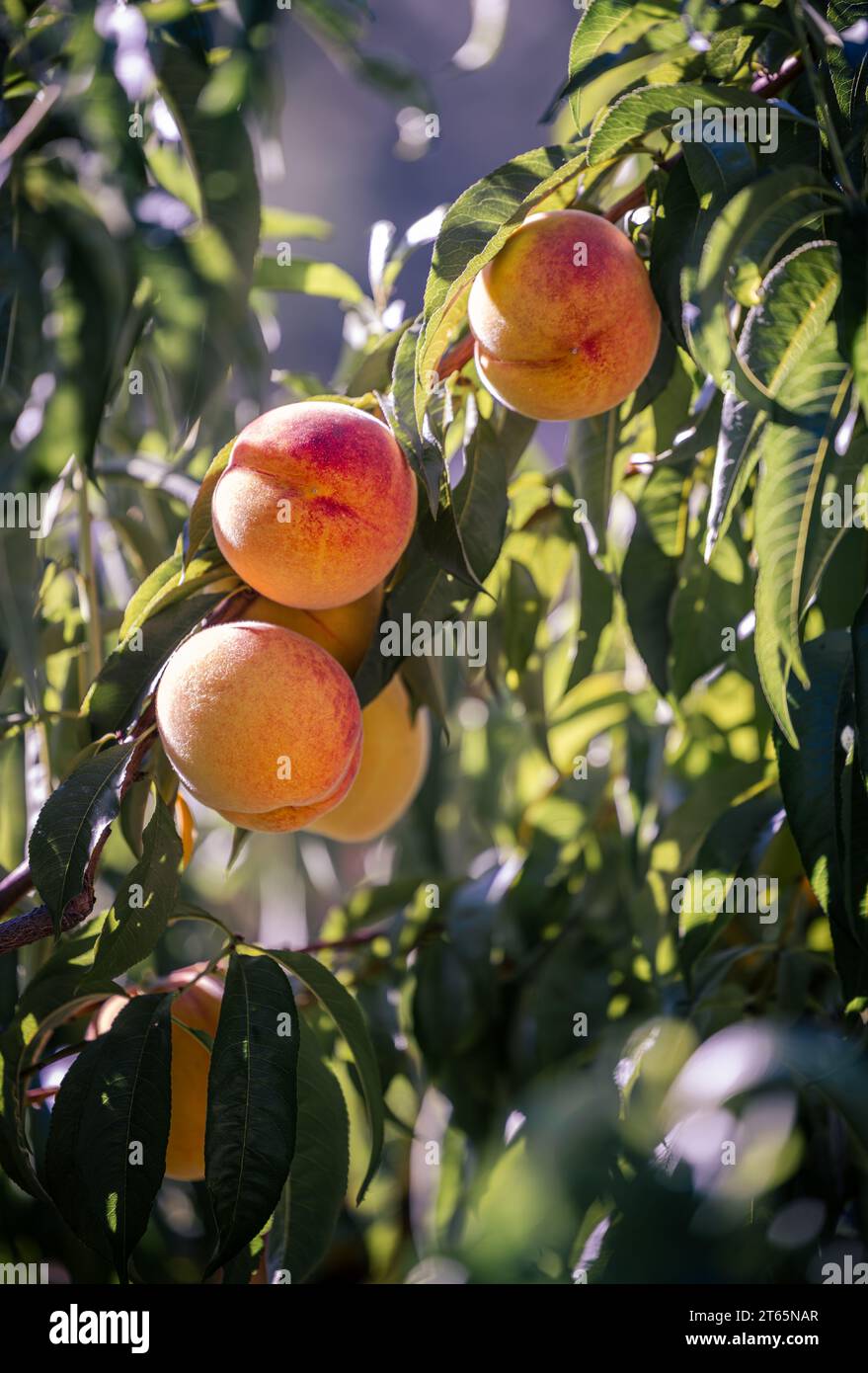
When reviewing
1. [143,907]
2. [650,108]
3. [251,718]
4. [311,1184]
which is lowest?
[311,1184]

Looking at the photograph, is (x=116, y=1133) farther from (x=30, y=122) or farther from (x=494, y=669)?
(x=30, y=122)

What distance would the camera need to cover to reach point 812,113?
814mm

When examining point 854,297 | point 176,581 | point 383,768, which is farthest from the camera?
point 383,768

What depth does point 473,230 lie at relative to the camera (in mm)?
765

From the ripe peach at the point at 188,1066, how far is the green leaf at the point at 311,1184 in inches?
3.5

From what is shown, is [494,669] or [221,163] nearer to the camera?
[221,163]

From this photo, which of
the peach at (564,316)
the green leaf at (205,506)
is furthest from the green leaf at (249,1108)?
the peach at (564,316)

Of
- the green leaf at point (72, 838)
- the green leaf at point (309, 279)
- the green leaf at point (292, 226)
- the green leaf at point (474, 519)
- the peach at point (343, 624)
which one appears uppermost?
the green leaf at point (292, 226)

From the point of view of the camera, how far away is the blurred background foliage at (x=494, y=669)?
73cm

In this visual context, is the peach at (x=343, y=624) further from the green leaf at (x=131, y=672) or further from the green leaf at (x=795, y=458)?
the green leaf at (x=795, y=458)

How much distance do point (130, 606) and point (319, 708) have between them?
171 millimetres

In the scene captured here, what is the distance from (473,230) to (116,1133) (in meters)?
0.60

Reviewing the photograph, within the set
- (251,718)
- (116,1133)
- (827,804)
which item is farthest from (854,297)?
(116,1133)
